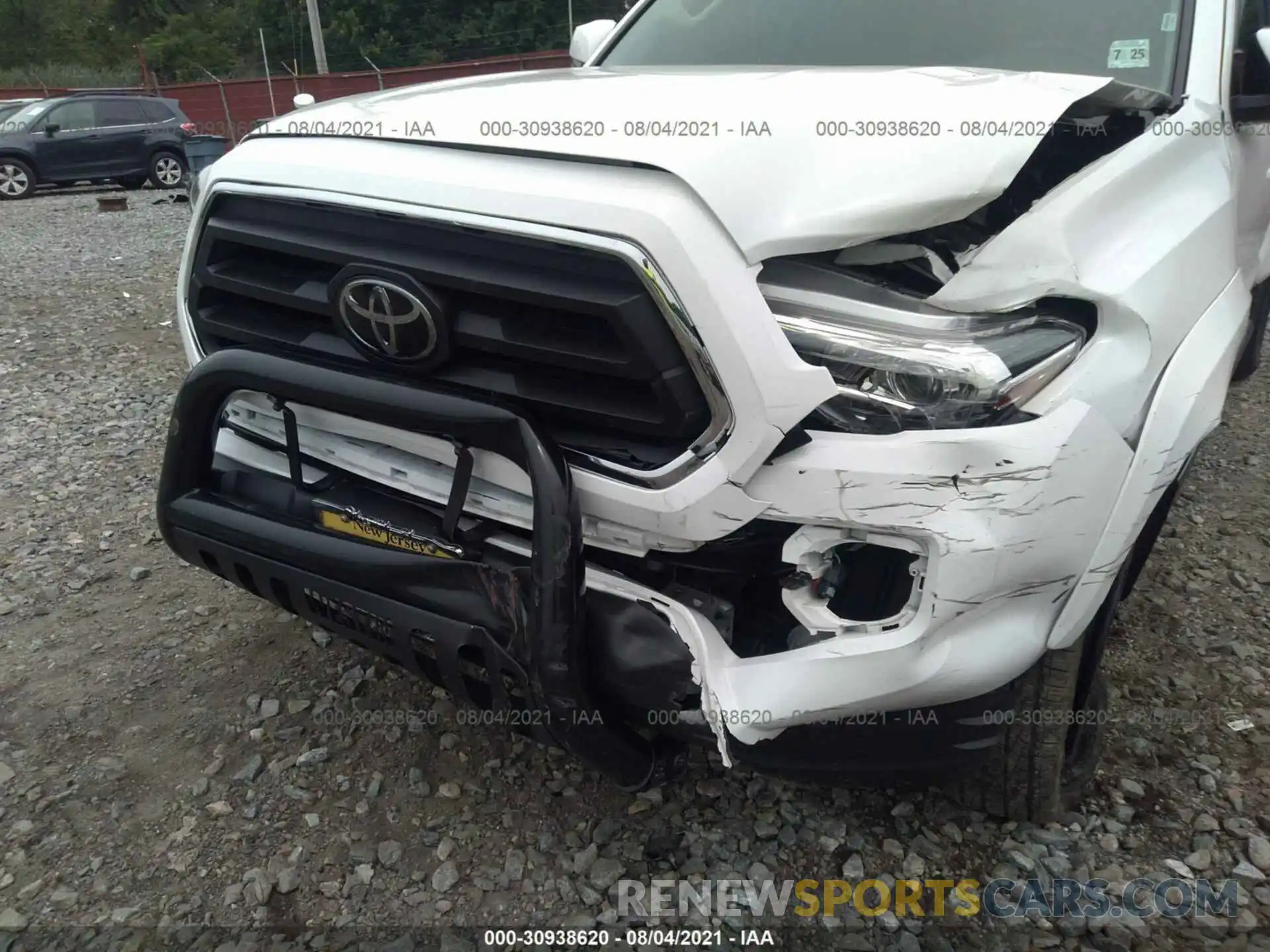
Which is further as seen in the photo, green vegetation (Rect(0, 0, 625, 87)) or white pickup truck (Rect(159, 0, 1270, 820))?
green vegetation (Rect(0, 0, 625, 87))

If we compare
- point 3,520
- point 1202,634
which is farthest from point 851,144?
point 3,520

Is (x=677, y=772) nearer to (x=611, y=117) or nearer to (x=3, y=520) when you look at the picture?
(x=611, y=117)

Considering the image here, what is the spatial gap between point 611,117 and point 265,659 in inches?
75.5

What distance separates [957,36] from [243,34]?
4556 cm

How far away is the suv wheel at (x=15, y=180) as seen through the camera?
13547 millimetres

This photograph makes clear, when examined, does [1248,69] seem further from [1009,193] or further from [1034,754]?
[1034,754]

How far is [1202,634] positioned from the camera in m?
2.82

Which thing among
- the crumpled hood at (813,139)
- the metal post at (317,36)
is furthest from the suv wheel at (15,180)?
the crumpled hood at (813,139)

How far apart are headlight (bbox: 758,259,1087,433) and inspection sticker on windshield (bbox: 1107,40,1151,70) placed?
1.18 m

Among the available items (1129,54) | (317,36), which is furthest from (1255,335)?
(317,36)

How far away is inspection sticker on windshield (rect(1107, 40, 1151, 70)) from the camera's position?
2303 millimetres

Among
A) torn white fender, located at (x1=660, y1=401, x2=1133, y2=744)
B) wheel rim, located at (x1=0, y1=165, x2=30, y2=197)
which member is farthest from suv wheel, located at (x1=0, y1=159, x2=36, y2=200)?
torn white fender, located at (x1=660, y1=401, x2=1133, y2=744)

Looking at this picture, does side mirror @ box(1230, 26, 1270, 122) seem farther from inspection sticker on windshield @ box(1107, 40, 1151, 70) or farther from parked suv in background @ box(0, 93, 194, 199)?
parked suv in background @ box(0, 93, 194, 199)

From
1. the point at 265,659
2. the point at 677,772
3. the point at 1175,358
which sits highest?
the point at 1175,358
